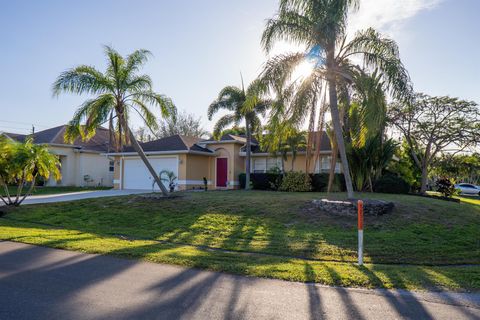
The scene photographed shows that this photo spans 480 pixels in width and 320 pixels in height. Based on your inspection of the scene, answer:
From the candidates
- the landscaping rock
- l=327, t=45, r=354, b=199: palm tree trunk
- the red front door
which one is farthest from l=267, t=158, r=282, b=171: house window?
the landscaping rock

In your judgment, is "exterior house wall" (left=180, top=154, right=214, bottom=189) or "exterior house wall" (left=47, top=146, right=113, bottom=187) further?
"exterior house wall" (left=47, top=146, right=113, bottom=187)

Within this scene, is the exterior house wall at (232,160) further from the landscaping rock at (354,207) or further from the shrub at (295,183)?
the landscaping rock at (354,207)

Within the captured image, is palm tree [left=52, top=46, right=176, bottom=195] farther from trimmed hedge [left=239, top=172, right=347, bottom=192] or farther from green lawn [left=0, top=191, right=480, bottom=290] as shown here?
trimmed hedge [left=239, top=172, right=347, bottom=192]

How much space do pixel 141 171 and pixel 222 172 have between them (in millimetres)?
5727

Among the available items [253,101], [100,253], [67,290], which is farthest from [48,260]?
[253,101]

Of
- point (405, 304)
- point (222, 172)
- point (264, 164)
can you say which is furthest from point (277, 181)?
point (405, 304)

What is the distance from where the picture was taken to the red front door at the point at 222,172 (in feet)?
85.6

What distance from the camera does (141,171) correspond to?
26391 millimetres

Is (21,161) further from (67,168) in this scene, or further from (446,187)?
(446,187)

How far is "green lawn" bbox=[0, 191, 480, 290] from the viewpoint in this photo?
6.67 m

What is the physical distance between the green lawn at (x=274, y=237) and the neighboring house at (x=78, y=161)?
48.5ft

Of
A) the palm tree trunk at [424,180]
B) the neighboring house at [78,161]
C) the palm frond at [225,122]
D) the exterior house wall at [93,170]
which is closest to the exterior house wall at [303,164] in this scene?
the palm frond at [225,122]

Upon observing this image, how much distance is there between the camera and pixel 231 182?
2553 cm

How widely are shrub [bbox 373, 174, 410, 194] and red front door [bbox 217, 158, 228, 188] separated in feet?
33.0
